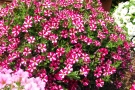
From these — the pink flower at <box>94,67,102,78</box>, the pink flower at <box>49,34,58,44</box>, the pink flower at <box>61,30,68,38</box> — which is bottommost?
the pink flower at <box>94,67,102,78</box>

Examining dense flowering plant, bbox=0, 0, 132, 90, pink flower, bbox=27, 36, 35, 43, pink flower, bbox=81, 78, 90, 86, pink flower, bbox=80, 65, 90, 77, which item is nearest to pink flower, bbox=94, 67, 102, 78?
dense flowering plant, bbox=0, 0, 132, 90

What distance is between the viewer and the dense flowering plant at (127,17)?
604 centimetres

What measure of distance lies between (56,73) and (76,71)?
0.22 meters

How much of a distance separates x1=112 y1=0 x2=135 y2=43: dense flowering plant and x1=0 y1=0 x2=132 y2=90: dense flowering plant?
6.20 feet

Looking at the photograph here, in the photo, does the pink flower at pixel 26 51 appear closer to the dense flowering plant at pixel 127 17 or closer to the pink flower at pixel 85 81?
the pink flower at pixel 85 81

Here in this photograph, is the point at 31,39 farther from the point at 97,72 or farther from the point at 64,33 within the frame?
the point at 97,72

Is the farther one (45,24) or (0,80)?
(45,24)

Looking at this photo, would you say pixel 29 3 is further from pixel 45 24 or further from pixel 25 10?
pixel 45 24

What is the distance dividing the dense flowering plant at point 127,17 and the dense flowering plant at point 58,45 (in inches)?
74.5

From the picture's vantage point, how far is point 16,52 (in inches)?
144

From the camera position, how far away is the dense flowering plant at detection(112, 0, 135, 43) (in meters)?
6.04

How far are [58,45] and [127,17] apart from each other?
9.04 feet

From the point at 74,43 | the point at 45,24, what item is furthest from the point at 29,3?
the point at 74,43

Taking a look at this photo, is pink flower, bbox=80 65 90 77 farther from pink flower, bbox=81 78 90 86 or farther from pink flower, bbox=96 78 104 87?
pink flower, bbox=96 78 104 87
